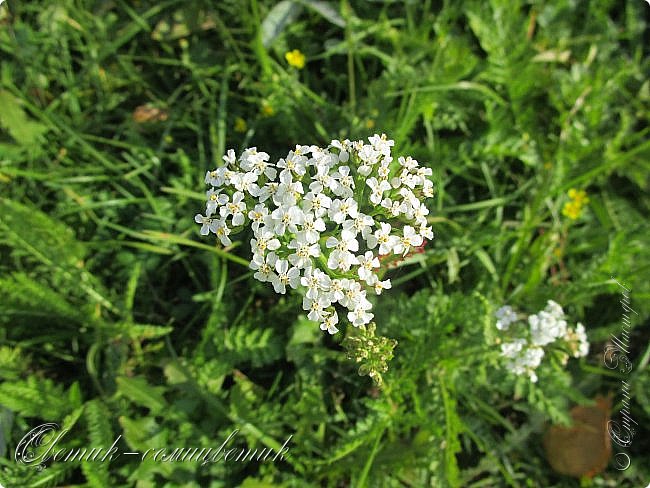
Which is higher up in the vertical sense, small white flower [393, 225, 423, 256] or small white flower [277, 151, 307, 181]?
small white flower [277, 151, 307, 181]

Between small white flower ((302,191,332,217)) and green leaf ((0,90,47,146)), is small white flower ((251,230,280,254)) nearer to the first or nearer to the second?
small white flower ((302,191,332,217))

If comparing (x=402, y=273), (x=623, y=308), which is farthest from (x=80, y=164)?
(x=623, y=308)

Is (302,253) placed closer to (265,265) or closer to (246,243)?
(265,265)

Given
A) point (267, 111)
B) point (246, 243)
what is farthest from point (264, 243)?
point (267, 111)

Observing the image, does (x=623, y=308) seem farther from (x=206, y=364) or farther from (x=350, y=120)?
(x=206, y=364)

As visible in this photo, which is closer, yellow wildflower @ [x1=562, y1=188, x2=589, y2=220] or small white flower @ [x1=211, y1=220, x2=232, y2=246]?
small white flower @ [x1=211, y1=220, x2=232, y2=246]

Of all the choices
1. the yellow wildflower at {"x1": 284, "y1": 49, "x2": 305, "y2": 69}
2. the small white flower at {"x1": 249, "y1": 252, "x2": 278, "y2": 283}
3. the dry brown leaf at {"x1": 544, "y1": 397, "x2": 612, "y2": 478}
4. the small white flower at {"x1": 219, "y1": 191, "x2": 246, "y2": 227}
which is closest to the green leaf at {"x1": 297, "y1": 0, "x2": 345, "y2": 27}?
the yellow wildflower at {"x1": 284, "y1": 49, "x2": 305, "y2": 69}

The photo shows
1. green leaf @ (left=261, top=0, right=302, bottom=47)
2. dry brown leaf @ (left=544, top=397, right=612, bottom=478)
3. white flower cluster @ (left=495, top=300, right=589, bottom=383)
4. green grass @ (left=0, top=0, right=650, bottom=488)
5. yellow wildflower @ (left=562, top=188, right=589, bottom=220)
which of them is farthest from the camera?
green leaf @ (left=261, top=0, right=302, bottom=47)
